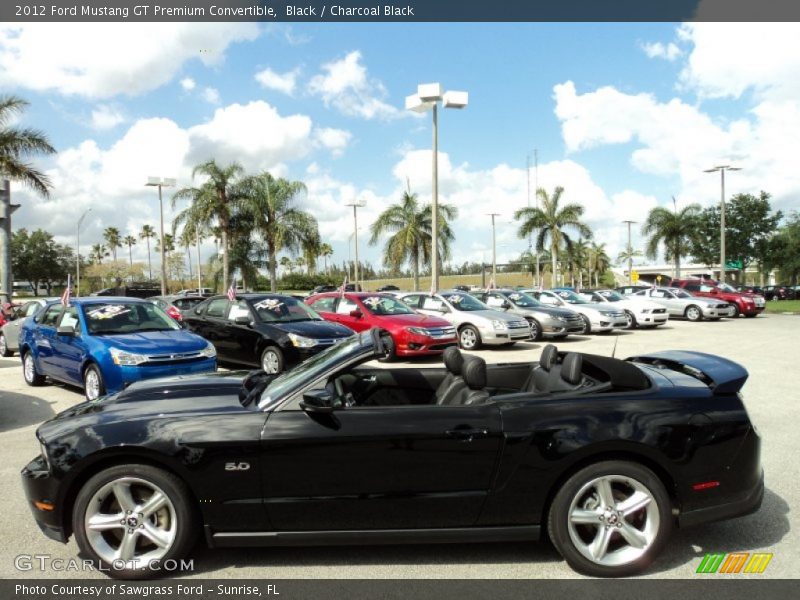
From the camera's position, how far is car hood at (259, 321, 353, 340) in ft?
35.0

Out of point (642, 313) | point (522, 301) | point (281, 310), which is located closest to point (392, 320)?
point (281, 310)

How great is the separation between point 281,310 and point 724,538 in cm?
911

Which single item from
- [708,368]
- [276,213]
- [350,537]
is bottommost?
[350,537]

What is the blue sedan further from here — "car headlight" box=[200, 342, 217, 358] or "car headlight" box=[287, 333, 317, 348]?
"car headlight" box=[287, 333, 317, 348]

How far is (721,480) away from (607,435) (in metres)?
0.75

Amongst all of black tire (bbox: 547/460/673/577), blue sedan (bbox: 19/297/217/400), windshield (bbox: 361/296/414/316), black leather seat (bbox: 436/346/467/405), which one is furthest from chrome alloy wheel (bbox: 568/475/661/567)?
windshield (bbox: 361/296/414/316)

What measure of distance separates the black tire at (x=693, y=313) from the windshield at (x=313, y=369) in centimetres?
2458

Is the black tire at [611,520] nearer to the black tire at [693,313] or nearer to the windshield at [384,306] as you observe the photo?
the windshield at [384,306]

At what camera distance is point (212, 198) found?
3238 cm

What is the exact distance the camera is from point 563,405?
3.40 metres

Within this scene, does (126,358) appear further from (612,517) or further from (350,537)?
(612,517)

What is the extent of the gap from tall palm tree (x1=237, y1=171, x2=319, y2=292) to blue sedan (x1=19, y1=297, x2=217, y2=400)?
23.6 m

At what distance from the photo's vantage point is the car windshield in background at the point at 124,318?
8.50m

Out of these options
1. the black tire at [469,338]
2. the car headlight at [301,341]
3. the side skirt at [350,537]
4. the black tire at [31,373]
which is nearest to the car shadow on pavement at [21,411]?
the black tire at [31,373]
